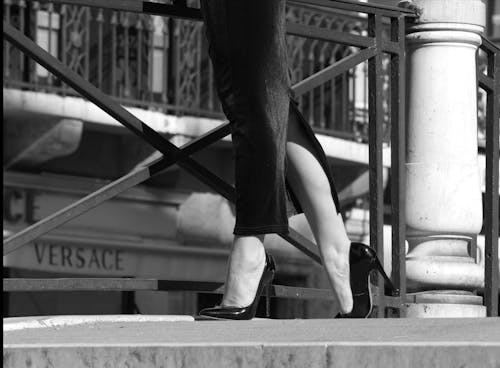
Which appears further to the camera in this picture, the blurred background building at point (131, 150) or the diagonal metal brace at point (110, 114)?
the blurred background building at point (131, 150)

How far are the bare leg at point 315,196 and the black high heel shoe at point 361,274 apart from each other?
40 mm

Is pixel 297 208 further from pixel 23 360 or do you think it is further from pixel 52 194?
pixel 52 194

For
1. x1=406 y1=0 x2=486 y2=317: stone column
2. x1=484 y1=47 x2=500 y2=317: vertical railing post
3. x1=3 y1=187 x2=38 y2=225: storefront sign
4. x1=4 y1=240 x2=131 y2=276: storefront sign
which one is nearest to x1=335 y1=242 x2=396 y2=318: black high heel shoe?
x1=484 y1=47 x2=500 y2=317: vertical railing post

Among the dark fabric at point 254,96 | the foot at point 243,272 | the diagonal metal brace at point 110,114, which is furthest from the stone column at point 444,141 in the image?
the foot at point 243,272

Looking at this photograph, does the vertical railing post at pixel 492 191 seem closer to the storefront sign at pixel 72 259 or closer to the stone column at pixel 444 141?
the stone column at pixel 444 141

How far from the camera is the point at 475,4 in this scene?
5.93m

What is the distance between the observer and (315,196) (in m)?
4.50

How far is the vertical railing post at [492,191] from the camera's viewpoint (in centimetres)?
566

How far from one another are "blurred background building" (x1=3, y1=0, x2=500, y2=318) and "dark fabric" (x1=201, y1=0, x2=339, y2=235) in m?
6.49

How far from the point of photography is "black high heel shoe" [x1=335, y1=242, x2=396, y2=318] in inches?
178

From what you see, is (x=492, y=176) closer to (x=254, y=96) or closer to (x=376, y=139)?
(x=376, y=139)

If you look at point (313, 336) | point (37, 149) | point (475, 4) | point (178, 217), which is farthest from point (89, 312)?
point (313, 336)

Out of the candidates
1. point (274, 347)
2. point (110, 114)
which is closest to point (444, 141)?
point (110, 114)

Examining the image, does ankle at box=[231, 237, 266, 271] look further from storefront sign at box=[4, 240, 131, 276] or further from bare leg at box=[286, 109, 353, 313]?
storefront sign at box=[4, 240, 131, 276]
